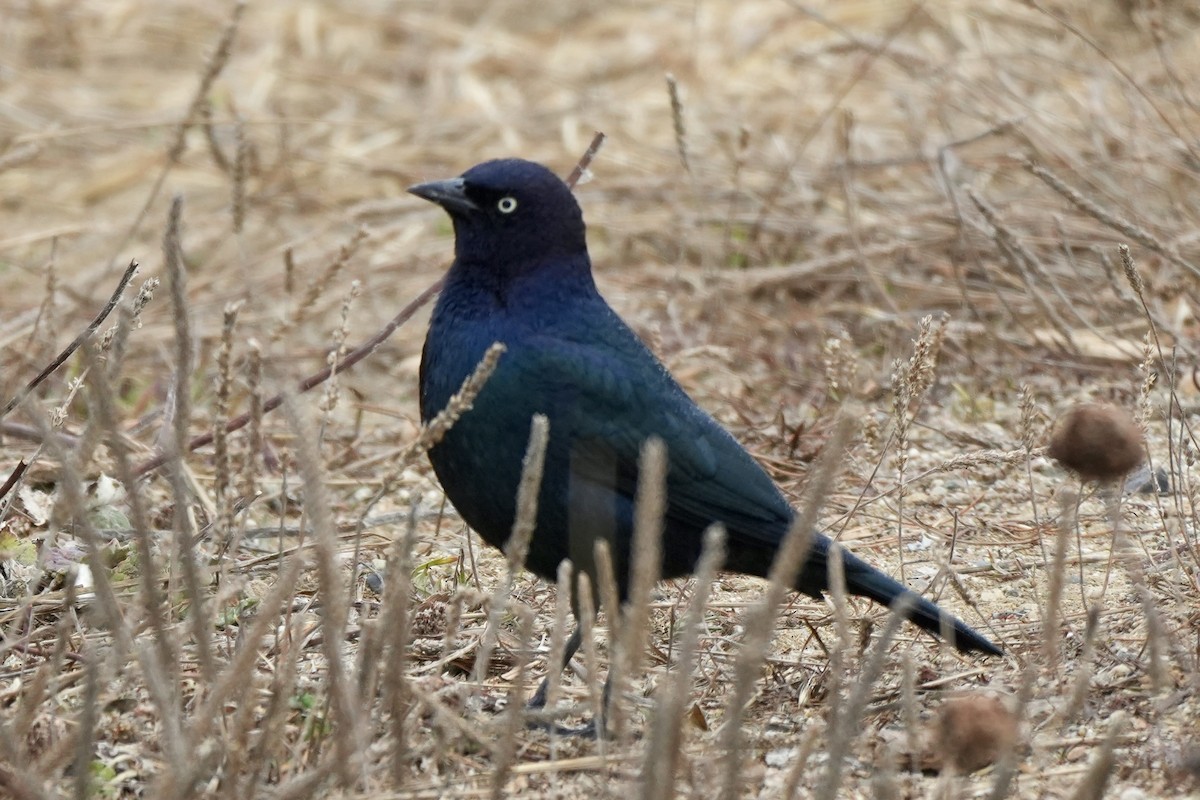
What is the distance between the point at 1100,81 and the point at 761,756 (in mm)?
3858

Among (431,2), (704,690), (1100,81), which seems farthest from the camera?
(431,2)

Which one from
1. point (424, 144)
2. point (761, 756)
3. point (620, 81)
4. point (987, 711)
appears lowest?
point (761, 756)

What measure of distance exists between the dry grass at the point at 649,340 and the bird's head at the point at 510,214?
0.35m

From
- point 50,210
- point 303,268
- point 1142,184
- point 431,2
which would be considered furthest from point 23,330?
point 431,2

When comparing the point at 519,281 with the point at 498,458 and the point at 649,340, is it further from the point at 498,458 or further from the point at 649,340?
the point at 649,340

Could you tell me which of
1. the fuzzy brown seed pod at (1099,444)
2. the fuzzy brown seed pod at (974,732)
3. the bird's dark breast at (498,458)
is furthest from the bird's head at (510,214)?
the fuzzy brown seed pod at (974,732)

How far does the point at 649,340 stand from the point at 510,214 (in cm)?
150

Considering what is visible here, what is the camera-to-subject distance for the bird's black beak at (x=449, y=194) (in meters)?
3.32

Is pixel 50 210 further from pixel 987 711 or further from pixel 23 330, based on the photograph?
pixel 987 711

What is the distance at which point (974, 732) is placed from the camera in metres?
1.96

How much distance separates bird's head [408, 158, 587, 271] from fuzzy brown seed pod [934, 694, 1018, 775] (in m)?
1.51

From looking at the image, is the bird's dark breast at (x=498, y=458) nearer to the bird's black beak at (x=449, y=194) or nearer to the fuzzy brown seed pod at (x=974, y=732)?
the bird's black beak at (x=449, y=194)

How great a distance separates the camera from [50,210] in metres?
6.91

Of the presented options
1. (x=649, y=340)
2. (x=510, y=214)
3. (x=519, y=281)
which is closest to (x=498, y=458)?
(x=519, y=281)
